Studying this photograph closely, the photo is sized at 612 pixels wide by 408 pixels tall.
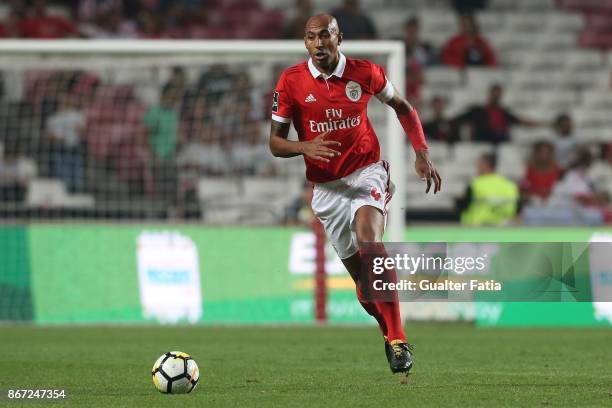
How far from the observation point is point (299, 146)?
23.2ft

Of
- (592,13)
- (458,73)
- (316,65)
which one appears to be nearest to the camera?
(316,65)

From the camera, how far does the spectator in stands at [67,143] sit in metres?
15.4

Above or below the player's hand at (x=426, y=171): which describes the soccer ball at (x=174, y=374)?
below

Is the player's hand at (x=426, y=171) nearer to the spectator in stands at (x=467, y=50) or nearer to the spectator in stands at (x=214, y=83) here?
the spectator in stands at (x=214, y=83)

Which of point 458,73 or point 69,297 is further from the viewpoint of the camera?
point 458,73

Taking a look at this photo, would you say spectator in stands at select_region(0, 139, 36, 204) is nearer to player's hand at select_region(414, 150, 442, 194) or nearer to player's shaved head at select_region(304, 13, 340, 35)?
player's shaved head at select_region(304, 13, 340, 35)

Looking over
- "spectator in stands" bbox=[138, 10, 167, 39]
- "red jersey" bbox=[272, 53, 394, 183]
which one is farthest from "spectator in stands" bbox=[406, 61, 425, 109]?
"red jersey" bbox=[272, 53, 394, 183]

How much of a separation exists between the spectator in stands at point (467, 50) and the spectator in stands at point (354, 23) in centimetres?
149

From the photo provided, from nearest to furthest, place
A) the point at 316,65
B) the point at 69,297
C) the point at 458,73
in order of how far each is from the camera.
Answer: the point at 316,65, the point at 69,297, the point at 458,73

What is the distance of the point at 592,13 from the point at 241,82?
820 centimetres

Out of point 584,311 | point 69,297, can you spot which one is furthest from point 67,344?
point 584,311

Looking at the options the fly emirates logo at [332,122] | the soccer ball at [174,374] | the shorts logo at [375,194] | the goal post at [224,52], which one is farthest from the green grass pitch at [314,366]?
the goal post at [224,52]

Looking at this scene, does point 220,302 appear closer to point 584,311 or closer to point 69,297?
point 69,297

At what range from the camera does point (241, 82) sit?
15742 millimetres
